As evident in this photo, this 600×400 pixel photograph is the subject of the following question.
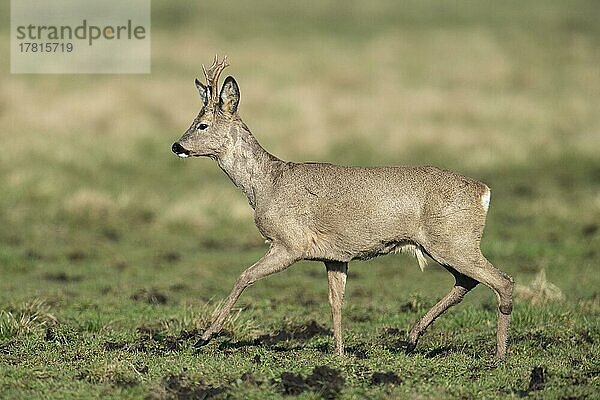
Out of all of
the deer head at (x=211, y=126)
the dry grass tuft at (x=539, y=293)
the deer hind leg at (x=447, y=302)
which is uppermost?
the deer head at (x=211, y=126)

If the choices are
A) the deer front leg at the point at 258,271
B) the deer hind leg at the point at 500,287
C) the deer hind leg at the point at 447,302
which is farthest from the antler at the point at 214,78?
the deer hind leg at the point at 500,287

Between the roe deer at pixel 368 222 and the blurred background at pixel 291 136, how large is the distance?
408 centimetres

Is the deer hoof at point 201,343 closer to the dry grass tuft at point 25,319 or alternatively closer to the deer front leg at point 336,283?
the deer front leg at point 336,283

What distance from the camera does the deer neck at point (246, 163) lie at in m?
9.93

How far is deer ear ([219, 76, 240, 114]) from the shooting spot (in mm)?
9773

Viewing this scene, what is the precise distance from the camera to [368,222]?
9383 millimetres

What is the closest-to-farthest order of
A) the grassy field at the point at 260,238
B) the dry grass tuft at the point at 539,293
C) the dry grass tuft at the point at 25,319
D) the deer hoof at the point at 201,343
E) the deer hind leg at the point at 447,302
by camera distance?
the grassy field at the point at 260,238 < the deer hoof at the point at 201,343 < the deer hind leg at the point at 447,302 < the dry grass tuft at the point at 25,319 < the dry grass tuft at the point at 539,293

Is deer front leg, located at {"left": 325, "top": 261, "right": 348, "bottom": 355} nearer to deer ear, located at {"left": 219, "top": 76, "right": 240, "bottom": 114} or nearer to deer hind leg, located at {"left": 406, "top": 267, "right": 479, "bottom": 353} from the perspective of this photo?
deer hind leg, located at {"left": 406, "top": 267, "right": 479, "bottom": 353}

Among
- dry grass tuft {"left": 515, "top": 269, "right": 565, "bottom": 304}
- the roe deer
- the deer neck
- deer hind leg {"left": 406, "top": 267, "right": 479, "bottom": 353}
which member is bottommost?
dry grass tuft {"left": 515, "top": 269, "right": 565, "bottom": 304}

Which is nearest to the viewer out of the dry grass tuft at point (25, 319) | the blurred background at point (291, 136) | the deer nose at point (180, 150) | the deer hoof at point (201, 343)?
the deer hoof at point (201, 343)

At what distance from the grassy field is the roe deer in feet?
2.07

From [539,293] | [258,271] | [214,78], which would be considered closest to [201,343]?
[258,271]

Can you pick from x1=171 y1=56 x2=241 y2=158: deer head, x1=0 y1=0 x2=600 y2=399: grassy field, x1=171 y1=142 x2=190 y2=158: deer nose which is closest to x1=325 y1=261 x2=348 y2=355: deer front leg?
x1=0 y1=0 x2=600 y2=399: grassy field

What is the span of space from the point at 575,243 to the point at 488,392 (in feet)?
31.3
